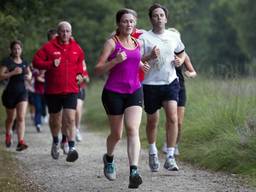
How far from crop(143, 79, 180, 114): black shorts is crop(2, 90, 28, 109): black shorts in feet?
13.3

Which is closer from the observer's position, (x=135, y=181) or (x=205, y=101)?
(x=135, y=181)

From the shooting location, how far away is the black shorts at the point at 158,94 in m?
10.2

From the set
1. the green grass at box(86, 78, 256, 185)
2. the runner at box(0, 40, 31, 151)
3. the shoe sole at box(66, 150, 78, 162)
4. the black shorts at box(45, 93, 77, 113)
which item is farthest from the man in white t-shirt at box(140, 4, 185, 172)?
the runner at box(0, 40, 31, 151)

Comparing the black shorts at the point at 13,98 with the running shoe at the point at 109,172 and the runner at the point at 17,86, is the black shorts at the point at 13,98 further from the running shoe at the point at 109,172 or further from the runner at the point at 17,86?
the running shoe at the point at 109,172

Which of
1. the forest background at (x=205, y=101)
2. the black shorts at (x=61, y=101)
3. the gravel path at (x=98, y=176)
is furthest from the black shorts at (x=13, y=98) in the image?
the forest background at (x=205, y=101)

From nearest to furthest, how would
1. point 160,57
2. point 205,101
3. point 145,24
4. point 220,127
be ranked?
point 160,57
point 220,127
point 205,101
point 145,24

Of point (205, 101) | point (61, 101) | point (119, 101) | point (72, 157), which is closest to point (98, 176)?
point (72, 157)

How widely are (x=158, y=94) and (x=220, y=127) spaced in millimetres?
2211

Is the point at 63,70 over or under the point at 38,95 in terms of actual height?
over

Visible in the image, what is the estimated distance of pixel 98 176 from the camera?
33.7 ft

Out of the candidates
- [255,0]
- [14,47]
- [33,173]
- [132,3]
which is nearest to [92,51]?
[255,0]

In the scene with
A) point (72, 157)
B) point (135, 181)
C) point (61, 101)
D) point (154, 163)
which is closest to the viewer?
point (135, 181)

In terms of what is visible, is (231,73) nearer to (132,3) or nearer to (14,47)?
(14,47)

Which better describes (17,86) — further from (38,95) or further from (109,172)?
(38,95)
